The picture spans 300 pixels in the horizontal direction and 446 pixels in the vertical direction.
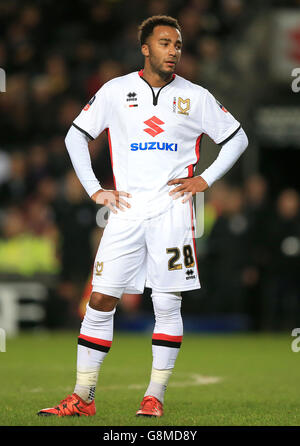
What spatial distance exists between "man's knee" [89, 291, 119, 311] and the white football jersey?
0.48 m

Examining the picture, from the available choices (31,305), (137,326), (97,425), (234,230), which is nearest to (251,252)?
(234,230)

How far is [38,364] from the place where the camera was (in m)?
8.91

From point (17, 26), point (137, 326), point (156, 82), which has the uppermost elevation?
point (17, 26)

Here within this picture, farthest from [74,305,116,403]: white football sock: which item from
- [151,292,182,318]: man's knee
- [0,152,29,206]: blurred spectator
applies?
[0,152,29,206]: blurred spectator

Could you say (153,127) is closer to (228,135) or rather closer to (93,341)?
(228,135)

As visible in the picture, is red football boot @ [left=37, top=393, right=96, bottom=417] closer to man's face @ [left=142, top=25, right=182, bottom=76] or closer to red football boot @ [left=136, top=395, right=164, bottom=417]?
red football boot @ [left=136, top=395, right=164, bottom=417]

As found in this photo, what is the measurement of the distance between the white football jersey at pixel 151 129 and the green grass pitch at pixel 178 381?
Answer: 126 centimetres

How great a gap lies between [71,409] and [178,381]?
2.31 meters

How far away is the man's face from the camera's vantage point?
5469 mm

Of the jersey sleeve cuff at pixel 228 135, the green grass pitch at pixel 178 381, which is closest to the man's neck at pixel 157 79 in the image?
the jersey sleeve cuff at pixel 228 135

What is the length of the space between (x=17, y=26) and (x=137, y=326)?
667 cm
